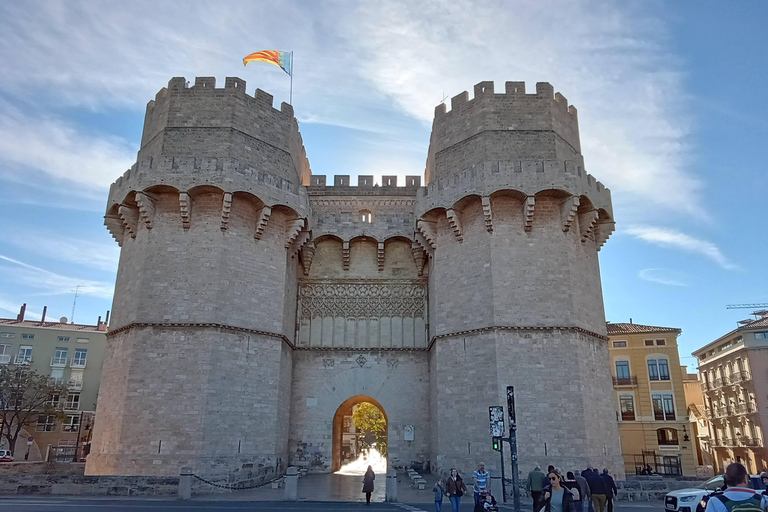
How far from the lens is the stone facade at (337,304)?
59.5ft

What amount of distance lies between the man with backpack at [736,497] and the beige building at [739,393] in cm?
3505

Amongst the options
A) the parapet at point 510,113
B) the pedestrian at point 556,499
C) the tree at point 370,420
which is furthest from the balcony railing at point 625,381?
the pedestrian at point 556,499

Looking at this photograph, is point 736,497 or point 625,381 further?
point 625,381

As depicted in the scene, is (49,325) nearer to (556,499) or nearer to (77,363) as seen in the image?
(77,363)

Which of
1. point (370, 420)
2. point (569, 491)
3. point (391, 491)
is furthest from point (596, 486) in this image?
point (370, 420)

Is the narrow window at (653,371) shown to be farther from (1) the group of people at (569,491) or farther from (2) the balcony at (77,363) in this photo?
(2) the balcony at (77,363)

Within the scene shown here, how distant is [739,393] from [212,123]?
118ft

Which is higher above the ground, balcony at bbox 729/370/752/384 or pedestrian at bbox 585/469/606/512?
balcony at bbox 729/370/752/384

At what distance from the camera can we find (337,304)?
24078mm

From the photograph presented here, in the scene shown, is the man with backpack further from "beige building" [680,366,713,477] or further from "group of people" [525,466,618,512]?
"beige building" [680,366,713,477]

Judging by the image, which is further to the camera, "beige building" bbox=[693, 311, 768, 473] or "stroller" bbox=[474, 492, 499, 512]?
"beige building" bbox=[693, 311, 768, 473]

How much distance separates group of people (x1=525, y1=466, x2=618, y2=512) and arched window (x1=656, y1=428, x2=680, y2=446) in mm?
21268

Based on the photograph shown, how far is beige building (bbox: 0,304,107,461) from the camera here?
38.2 m

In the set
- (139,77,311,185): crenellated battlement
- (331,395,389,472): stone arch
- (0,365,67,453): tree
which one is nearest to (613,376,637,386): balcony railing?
(331,395,389,472): stone arch
